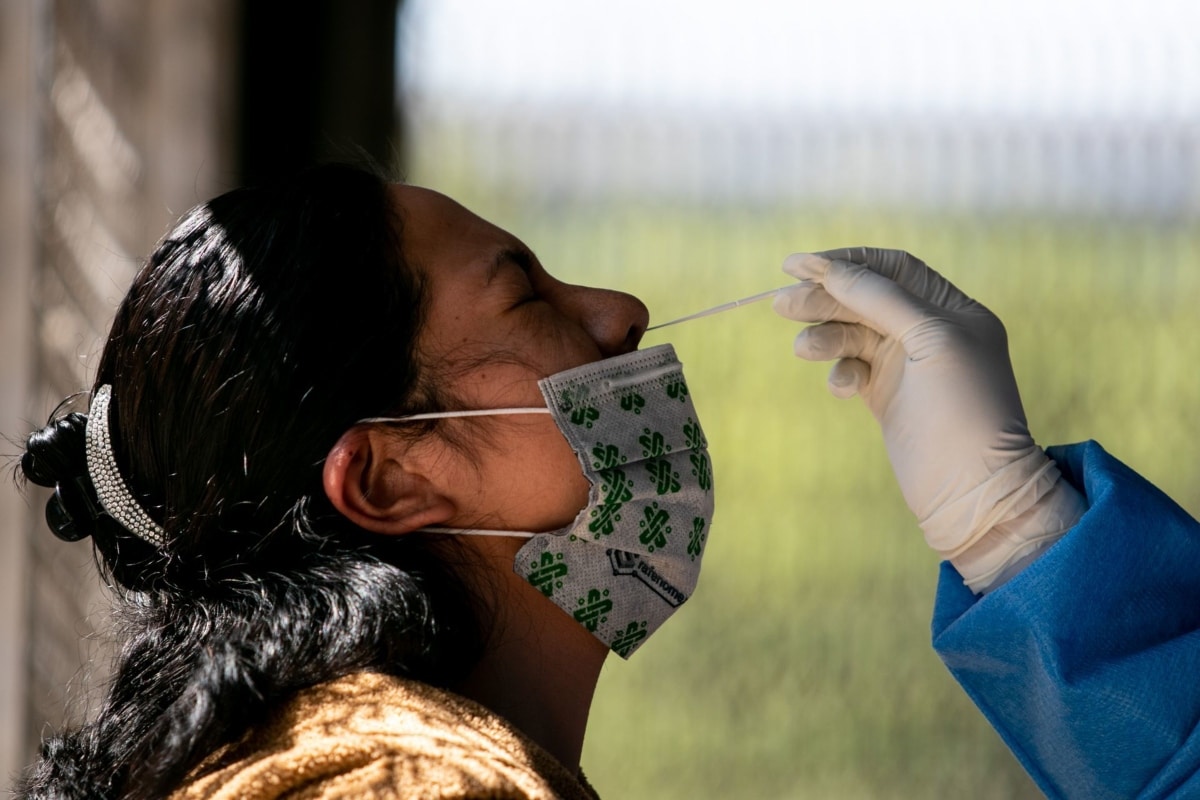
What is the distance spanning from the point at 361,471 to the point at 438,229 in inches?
11.9

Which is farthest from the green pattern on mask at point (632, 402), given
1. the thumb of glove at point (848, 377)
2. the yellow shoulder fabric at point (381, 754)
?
the yellow shoulder fabric at point (381, 754)

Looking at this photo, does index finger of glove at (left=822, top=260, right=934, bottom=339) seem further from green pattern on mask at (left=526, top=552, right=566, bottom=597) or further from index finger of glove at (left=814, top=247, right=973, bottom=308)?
green pattern on mask at (left=526, top=552, right=566, bottom=597)

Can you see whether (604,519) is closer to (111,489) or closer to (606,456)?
(606,456)

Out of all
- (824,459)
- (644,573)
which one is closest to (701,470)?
(644,573)

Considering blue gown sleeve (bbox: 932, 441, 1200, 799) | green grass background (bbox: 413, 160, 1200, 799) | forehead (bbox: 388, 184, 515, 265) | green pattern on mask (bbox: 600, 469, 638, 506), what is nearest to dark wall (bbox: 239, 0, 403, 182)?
green grass background (bbox: 413, 160, 1200, 799)

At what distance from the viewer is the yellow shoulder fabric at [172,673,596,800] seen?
0.94 m

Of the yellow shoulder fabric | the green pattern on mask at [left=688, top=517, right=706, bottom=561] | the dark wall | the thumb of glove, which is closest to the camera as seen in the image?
the yellow shoulder fabric

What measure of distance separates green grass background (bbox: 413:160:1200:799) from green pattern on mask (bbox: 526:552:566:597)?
214 centimetres

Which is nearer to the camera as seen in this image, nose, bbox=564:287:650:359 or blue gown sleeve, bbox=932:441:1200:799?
blue gown sleeve, bbox=932:441:1200:799

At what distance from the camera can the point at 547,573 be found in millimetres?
1316

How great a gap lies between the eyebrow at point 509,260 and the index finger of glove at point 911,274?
17.7 inches

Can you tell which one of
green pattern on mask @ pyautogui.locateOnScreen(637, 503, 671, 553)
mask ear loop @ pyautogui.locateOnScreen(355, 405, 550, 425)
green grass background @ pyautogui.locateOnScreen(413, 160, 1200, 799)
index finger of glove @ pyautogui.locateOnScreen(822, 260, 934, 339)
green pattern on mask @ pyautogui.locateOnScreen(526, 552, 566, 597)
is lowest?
green grass background @ pyautogui.locateOnScreen(413, 160, 1200, 799)

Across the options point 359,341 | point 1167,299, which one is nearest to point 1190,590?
point 359,341

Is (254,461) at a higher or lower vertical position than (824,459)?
higher
